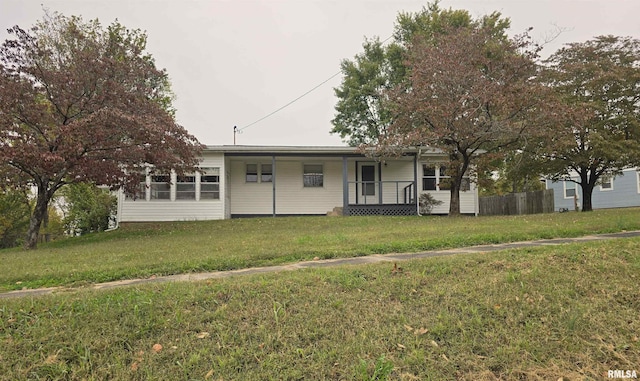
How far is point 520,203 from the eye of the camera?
18297 mm

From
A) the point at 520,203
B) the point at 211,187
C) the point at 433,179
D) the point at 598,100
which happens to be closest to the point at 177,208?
the point at 211,187

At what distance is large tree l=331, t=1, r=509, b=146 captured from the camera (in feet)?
78.2

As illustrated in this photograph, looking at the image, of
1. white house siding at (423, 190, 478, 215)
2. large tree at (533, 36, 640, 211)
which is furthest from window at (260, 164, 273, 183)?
large tree at (533, 36, 640, 211)

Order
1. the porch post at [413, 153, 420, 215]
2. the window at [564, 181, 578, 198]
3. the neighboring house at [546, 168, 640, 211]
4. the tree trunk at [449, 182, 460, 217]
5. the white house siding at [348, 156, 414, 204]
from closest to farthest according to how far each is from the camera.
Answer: the tree trunk at [449, 182, 460, 217], the porch post at [413, 153, 420, 215], the white house siding at [348, 156, 414, 204], the neighboring house at [546, 168, 640, 211], the window at [564, 181, 578, 198]

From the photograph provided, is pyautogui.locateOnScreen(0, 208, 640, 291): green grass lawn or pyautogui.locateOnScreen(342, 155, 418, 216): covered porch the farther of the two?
pyautogui.locateOnScreen(342, 155, 418, 216): covered porch

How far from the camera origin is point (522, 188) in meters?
29.4

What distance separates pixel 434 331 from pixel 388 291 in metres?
0.78

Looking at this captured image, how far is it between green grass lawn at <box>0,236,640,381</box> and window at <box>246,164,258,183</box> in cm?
1438

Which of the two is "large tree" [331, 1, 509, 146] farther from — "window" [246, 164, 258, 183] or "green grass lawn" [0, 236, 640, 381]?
"green grass lawn" [0, 236, 640, 381]

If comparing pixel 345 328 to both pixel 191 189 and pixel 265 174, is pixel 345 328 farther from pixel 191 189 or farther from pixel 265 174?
pixel 265 174

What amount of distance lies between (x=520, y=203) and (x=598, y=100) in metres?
5.35

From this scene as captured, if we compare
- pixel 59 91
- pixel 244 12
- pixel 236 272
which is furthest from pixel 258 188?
pixel 236 272

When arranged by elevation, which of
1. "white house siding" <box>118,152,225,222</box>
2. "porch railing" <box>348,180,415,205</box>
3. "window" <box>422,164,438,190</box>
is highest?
"window" <box>422,164,438,190</box>

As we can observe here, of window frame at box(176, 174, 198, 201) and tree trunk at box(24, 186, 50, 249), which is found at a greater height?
window frame at box(176, 174, 198, 201)
